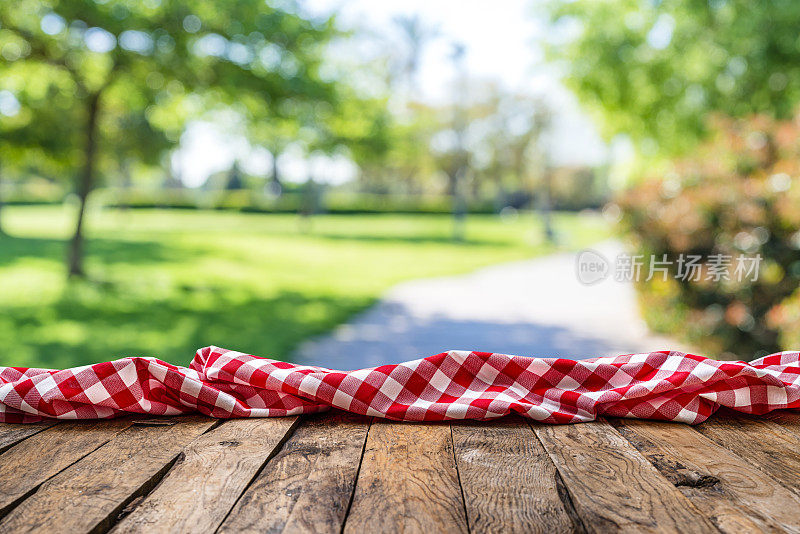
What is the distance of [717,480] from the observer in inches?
32.4

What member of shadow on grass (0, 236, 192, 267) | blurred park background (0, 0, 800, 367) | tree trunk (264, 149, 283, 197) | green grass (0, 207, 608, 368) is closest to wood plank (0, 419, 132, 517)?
blurred park background (0, 0, 800, 367)

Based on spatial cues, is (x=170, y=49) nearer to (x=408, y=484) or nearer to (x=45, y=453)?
(x=45, y=453)

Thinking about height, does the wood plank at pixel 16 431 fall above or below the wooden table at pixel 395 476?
below

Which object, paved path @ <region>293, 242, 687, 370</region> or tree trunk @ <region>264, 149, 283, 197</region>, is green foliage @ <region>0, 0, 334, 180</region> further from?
tree trunk @ <region>264, 149, 283, 197</region>

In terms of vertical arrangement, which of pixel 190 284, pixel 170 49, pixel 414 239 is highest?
pixel 170 49

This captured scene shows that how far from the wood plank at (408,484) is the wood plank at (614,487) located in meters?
0.14

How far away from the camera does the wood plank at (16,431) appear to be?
945 mm

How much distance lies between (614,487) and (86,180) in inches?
237

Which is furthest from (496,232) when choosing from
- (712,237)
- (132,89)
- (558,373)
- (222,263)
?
(558,373)

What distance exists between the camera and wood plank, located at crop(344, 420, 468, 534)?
0.70 metres

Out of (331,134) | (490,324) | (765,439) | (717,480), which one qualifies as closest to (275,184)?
(331,134)

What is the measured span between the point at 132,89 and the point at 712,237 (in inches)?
190

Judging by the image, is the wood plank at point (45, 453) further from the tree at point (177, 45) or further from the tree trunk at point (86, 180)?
the tree trunk at point (86, 180)

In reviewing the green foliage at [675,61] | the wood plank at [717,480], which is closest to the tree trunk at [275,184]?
the green foliage at [675,61]
